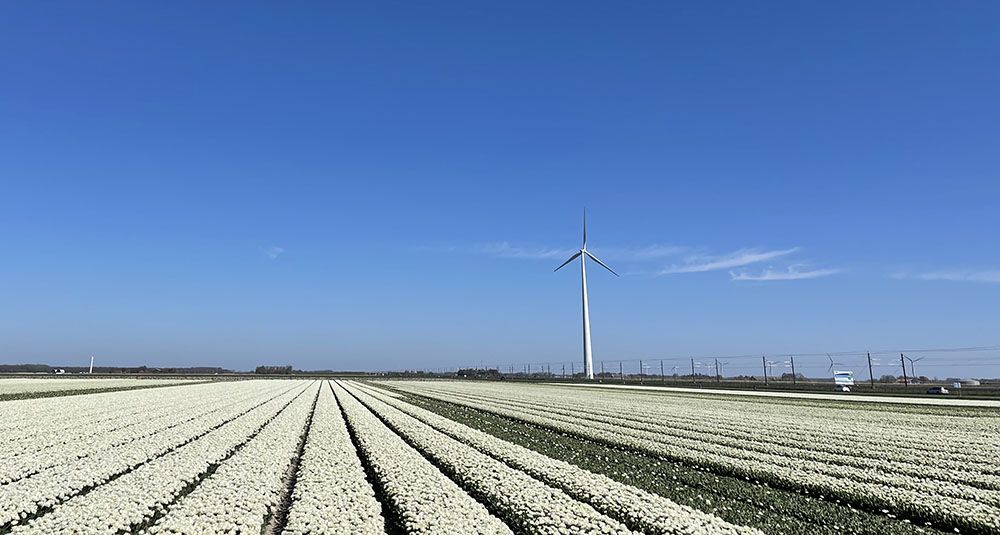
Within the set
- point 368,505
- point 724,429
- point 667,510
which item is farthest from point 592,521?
point 724,429

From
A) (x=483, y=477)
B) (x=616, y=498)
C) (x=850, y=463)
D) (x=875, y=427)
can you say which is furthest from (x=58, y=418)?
(x=875, y=427)

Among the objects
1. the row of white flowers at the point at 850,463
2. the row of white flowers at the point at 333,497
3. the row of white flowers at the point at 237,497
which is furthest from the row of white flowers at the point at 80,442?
the row of white flowers at the point at 850,463

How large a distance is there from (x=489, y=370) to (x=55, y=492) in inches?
5714

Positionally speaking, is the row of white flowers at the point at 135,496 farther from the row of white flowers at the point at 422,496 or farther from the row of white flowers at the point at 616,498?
the row of white flowers at the point at 616,498

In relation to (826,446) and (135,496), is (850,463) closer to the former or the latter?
(826,446)

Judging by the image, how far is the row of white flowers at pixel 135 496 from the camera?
835cm

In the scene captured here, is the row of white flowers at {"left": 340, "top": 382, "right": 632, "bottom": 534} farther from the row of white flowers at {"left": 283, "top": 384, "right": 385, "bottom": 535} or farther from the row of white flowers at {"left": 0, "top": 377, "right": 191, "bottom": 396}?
the row of white flowers at {"left": 0, "top": 377, "right": 191, "bottom": 396}

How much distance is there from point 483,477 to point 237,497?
4933 mm

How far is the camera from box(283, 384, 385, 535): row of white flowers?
863 centimetres

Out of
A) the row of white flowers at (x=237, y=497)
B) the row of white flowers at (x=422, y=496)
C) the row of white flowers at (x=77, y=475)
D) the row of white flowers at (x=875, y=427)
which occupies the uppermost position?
the row of white flowers at (x=77, y=475)

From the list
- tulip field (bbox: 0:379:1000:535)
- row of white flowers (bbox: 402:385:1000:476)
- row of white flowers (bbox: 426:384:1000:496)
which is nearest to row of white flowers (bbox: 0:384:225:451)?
tulip field (bbox: 0:379:1000:535)

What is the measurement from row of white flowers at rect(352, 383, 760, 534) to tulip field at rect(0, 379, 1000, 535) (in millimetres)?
48

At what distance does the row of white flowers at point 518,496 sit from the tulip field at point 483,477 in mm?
53

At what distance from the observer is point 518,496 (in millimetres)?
10414
